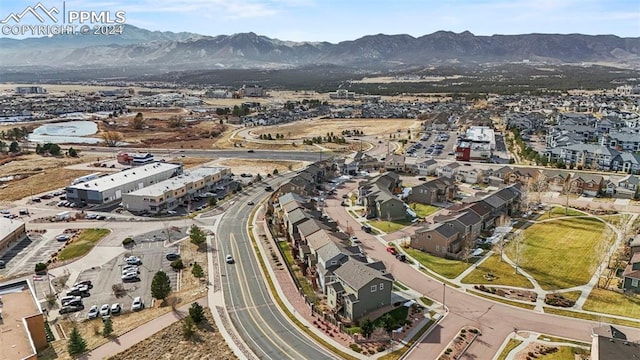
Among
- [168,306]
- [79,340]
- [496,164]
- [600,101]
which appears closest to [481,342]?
[168,306]

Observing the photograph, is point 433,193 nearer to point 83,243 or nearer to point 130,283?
point 130,283

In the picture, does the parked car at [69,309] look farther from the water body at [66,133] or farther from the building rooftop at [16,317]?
the water body at [66,133]

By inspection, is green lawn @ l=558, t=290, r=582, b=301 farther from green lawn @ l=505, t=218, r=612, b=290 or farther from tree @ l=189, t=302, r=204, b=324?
tree @ l=189, t=302, r=204, b=324

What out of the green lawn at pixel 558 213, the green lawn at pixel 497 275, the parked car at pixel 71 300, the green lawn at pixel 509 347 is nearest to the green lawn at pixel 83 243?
the parked car at pixel 71 300

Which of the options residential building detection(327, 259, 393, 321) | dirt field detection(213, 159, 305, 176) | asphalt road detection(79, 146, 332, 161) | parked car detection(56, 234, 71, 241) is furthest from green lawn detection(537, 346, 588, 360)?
asphalt road detection(79, 146, 332, 161)

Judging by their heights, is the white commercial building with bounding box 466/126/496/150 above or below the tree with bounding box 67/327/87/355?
above

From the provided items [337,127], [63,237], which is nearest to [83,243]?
[63,237]
